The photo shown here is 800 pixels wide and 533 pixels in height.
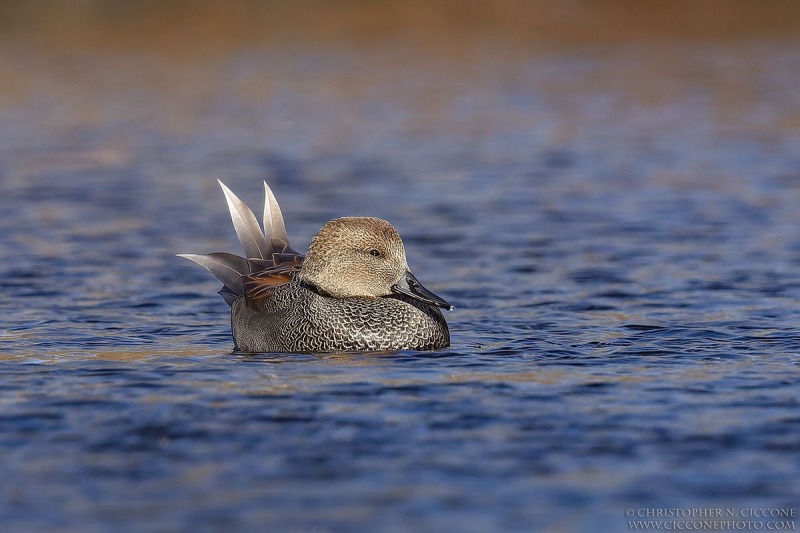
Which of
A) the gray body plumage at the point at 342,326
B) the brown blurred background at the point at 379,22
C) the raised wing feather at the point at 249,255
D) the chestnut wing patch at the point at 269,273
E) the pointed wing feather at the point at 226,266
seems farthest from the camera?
the brown blurred background at the point at 379,22

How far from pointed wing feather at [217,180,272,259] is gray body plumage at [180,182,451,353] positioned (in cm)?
90

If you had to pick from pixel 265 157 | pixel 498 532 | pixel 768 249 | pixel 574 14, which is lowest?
pixel 498 532

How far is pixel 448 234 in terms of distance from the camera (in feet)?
41.8

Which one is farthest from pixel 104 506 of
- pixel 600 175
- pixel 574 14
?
pixel 574 14

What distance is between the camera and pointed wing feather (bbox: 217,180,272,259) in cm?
976

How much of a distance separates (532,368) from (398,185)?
24.1ft

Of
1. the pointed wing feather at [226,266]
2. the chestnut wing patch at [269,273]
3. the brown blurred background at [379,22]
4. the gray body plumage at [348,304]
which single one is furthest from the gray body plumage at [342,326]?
the brown blurred background at [379,22]

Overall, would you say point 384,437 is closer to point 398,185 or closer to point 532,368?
point 532,368

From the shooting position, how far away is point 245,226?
32.1 feet

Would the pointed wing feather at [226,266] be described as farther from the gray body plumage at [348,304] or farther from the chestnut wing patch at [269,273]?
the gray body plumage at [348,304]

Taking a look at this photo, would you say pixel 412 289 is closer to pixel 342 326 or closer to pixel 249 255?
pixel 342 326

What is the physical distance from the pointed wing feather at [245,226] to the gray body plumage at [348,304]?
2.95 ft

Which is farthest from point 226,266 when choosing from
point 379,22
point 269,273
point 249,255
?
point 379,22

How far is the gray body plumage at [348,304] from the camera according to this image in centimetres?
846
